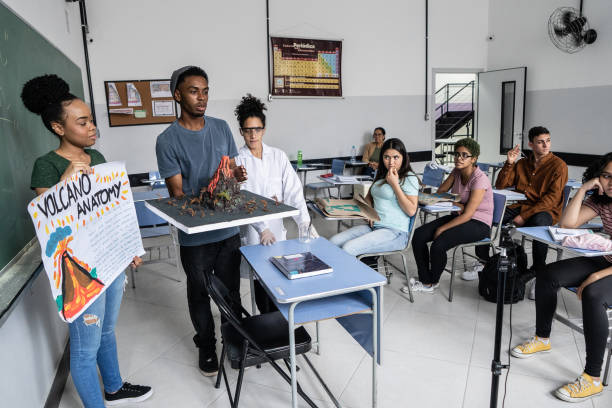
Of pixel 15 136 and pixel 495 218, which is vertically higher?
pixel 15 136

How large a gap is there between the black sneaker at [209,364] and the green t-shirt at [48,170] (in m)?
1.20

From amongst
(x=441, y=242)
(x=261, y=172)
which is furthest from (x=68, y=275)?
(x=441, y=242)

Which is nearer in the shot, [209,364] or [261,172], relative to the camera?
[209,364]

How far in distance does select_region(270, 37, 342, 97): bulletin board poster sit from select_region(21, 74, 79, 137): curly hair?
461 cm

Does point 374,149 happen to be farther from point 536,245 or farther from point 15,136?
point 15,136

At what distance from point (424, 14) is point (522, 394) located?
6206 millimetres

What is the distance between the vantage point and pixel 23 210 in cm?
180

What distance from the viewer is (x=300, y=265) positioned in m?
1.80

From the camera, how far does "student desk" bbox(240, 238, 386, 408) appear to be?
1.59 meters

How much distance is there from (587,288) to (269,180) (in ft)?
5.65

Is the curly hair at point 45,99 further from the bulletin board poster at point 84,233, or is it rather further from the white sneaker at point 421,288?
the white sneaker at point 421,288

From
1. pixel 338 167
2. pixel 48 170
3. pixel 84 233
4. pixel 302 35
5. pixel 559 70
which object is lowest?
pixel 338 167

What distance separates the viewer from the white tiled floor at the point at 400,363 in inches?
79.9

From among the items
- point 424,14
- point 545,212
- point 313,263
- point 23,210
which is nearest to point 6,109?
point 23,210
